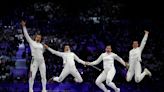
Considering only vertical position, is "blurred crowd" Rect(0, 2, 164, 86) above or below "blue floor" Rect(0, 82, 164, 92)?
above

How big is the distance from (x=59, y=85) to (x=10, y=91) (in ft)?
5.77

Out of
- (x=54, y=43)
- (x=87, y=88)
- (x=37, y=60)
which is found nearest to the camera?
(x=37, y=60)

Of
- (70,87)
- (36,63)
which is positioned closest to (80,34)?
(70,87)

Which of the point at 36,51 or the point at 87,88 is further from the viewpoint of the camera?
the point at 87,88

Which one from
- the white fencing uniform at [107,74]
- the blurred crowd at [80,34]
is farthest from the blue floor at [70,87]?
the white fencing uniform at [107,74]

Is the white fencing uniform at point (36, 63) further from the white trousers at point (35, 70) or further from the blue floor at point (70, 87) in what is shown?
the blue floor at point (70, 87)

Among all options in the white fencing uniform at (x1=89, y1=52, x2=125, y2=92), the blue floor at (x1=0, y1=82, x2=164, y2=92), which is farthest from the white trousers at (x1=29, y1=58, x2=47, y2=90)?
the white fencing uniform at (x1=89, y1=52, x2=125, y2=92)

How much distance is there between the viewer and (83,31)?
1369 cm

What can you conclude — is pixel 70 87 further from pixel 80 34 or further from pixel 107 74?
pixel 80 34

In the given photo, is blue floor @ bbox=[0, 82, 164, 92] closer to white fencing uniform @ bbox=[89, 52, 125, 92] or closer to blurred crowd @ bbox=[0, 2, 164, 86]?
blurred crowd @ bbox=[0, 2, 164, 86]

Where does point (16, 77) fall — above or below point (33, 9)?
below

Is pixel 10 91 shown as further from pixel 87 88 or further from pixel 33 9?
pixel 33 9

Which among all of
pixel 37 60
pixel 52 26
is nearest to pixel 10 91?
pixel 37 60

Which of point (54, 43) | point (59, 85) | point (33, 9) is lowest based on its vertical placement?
point (59, 85)
